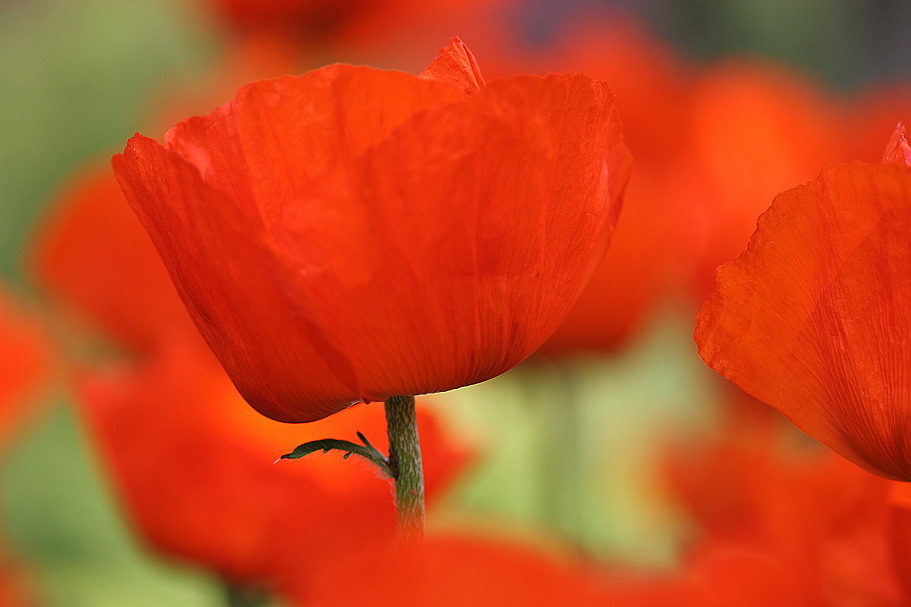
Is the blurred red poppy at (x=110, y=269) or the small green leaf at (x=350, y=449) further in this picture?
the blurred red poppy at (x=110, y=269)

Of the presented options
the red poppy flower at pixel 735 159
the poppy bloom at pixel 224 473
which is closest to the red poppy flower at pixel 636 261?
the red poppy flower at pixel 735 159

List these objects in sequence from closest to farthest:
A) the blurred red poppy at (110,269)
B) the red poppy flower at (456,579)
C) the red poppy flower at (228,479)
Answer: the red poppy flower at (456,579)
the red poppy flower at (228,479)
the blurred red poppy at (110,269)

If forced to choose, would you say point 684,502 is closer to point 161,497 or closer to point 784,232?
point 161,497

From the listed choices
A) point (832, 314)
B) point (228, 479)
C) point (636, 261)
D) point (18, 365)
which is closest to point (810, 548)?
point (832, 314)

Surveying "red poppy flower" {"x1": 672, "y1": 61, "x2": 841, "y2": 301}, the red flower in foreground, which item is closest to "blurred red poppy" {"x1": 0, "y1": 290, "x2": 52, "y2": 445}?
"red poppy flower" {"x1": 672, "y1": 61, "x2": 841, "y2": 301}

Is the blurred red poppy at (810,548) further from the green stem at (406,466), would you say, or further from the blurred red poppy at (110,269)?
the blurred red poppy at (110,269)

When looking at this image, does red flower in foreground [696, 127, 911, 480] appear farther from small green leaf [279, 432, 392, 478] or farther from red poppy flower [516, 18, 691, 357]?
red poppy flower [516, 18, 691, 357]

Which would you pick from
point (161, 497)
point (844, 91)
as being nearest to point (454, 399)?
point (161, 497)
